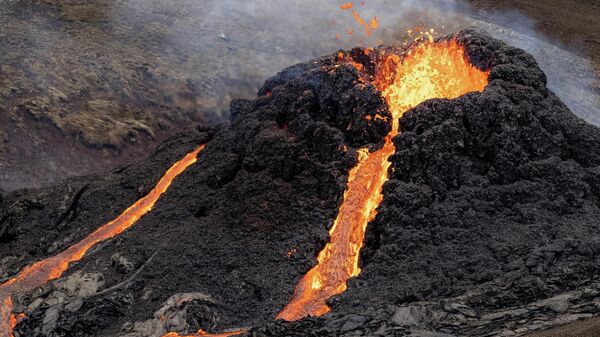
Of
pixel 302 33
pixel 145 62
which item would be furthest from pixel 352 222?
pixel 302 33

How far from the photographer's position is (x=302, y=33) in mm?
35125

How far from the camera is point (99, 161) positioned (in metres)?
24.4

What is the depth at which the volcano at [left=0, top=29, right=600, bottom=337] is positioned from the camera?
12289 millimetres

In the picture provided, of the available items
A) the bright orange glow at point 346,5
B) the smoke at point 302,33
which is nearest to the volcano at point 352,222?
the smoke at point 302,33

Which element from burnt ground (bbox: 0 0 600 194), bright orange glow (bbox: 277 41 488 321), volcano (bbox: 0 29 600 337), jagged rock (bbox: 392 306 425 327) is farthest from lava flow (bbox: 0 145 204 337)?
jagged rock (bbox: 392 306 425 327)

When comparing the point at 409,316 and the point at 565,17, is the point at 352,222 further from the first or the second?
the point at 565,17

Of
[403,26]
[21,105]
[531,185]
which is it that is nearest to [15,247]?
[21,105]

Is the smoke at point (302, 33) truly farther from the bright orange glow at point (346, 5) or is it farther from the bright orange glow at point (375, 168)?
the bright orange glow at point (375, 168)

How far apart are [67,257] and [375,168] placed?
7832 millimetres

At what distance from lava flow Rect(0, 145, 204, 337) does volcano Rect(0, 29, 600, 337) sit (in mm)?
56

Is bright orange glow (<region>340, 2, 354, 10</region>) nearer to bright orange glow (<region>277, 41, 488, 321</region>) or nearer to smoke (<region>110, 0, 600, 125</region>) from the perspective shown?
smoke (<region>110, 0, 600, 125</region>)

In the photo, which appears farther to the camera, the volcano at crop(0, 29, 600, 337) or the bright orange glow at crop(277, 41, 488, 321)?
the bright orange glow at crop(277, 41, 488, 321)

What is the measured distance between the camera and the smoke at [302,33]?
3011 centimetres

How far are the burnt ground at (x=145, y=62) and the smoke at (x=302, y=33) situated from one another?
0.08 meters
